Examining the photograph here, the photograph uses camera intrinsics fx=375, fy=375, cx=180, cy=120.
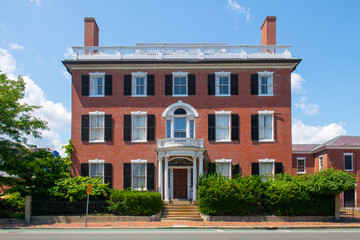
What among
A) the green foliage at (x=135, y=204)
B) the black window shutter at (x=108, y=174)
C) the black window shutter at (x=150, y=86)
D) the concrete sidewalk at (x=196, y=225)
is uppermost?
the black window shutter at (x=150, y=86)

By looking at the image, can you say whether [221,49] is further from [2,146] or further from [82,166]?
[2,146]

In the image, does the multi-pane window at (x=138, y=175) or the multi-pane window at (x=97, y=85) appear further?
the multi-pane window at (x=97, y=85)

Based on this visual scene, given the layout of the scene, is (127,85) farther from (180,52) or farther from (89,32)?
(89,32)

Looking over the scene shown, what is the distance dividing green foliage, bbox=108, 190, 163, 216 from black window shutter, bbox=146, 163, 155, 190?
3.26 meters

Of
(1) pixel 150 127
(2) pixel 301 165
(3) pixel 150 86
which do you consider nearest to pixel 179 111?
(1) pixel 150 127

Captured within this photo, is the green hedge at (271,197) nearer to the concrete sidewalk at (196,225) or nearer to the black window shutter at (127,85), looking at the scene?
the concrete sidewalk at (196,225)

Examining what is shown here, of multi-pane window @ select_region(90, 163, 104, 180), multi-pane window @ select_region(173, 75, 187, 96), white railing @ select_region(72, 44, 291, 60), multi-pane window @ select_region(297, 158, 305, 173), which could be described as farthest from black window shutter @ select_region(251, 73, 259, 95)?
multi-pane window @ select_region(297, 158, 305, 173)

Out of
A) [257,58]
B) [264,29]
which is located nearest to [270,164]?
[257,58]

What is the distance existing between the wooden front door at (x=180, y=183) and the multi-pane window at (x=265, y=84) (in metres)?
8.58

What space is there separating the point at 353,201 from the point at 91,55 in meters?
26.7

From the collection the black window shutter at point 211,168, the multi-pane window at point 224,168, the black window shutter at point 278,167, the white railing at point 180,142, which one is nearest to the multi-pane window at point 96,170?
the white railing at point 180,142

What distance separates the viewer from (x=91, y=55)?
Result: 2941cm

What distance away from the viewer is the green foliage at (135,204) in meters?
24.0

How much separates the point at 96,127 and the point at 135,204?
7.73m
